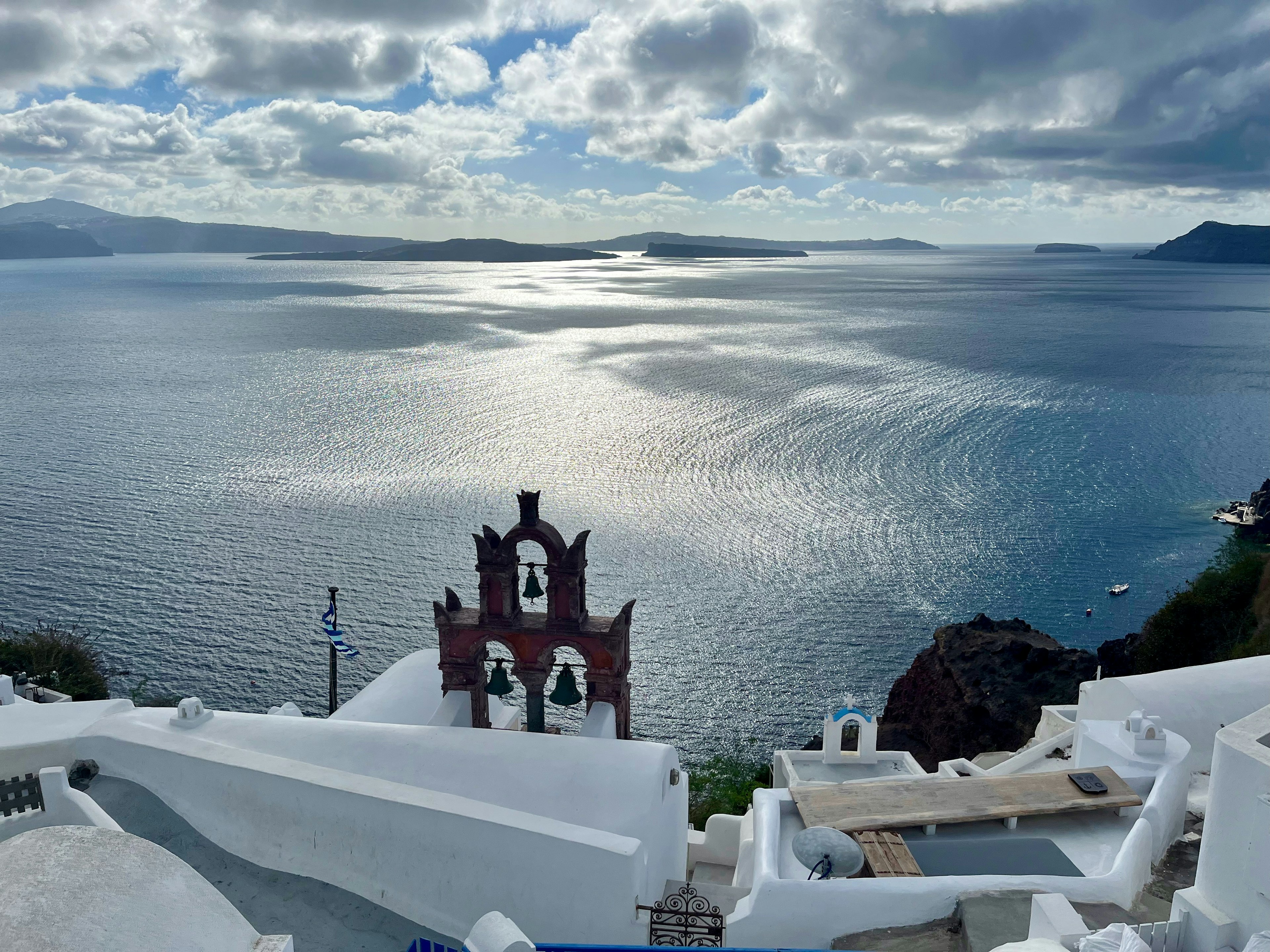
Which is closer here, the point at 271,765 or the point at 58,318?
the point at 271,765

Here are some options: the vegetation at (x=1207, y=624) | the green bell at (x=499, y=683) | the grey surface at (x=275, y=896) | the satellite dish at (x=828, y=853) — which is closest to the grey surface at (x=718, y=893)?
the satellite dish at (x=828, y=853)

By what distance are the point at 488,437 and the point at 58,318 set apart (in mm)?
116080

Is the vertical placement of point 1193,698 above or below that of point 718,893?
above

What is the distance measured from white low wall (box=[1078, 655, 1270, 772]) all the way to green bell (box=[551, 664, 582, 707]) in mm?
11268

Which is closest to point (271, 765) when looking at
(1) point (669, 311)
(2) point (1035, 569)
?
(2) point (1035, 569)

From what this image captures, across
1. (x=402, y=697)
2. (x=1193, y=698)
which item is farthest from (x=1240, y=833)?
(x=402, y=697)

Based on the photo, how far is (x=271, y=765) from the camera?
13758 millimetres

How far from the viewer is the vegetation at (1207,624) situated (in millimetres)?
37875

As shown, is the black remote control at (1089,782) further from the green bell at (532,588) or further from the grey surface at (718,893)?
the green bell at (532,588)

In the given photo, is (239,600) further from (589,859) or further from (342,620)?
(589,859)

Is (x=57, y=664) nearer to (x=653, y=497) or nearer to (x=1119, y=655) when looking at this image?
(x=653, y=497)

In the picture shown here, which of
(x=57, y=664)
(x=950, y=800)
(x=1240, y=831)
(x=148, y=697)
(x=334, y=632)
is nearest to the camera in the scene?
(x=1240, y=831)

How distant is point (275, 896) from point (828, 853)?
8049 mm

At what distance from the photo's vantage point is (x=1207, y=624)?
38.8 m
